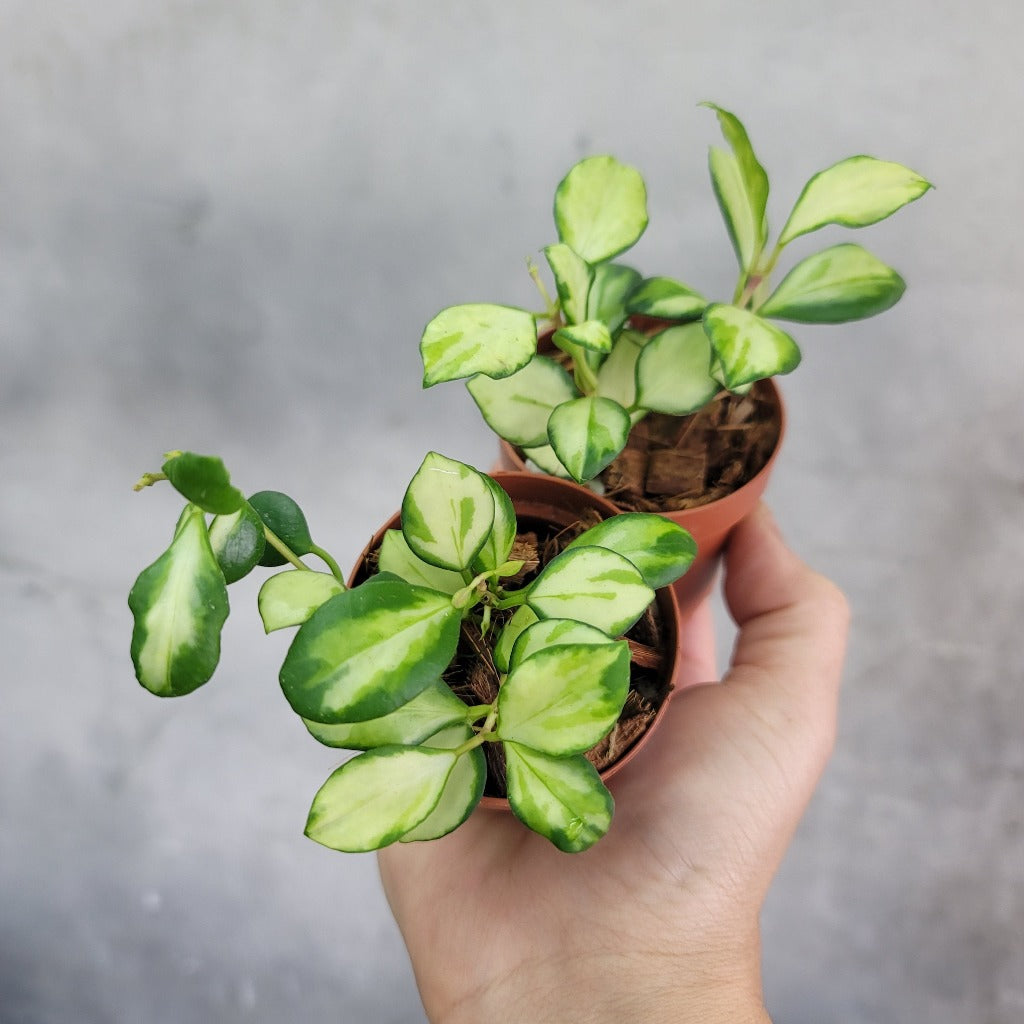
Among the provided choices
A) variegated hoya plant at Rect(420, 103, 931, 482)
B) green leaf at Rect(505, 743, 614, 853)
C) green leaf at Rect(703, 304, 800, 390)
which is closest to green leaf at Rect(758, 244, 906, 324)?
variegated hoya plant at Rect(420, 103, 931, 482)

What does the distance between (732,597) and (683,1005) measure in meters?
0.47

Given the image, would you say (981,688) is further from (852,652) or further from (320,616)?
(320,616)

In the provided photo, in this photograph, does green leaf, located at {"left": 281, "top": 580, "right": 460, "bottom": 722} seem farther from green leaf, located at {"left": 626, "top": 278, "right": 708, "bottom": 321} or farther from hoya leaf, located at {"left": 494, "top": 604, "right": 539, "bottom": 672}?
green leaf, located at {"left": 626, "top": 278, "right": 708, "bottom": 321}

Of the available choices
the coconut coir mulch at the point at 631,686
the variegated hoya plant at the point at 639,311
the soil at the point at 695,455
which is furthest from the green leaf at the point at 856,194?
the coconut coir mulch at the point at 631,686

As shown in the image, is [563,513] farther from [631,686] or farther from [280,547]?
[280,547]

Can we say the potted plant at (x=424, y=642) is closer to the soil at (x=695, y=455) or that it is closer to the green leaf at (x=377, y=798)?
the green leaf at (x=377, y=798)

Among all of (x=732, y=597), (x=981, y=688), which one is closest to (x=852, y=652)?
(x=981, y=688)

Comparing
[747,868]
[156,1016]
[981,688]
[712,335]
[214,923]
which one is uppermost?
[712,335]

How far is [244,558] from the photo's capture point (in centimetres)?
58

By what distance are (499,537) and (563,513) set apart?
18 cm

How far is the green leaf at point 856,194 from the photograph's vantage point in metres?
0.71

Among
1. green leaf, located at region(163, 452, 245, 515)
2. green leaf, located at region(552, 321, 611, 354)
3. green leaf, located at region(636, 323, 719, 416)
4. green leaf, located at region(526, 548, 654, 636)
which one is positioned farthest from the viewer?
green leaf, located at region(636, 323, 719, 416)

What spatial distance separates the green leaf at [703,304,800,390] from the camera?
2.14 feet

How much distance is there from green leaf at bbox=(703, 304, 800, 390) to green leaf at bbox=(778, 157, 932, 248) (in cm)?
11
